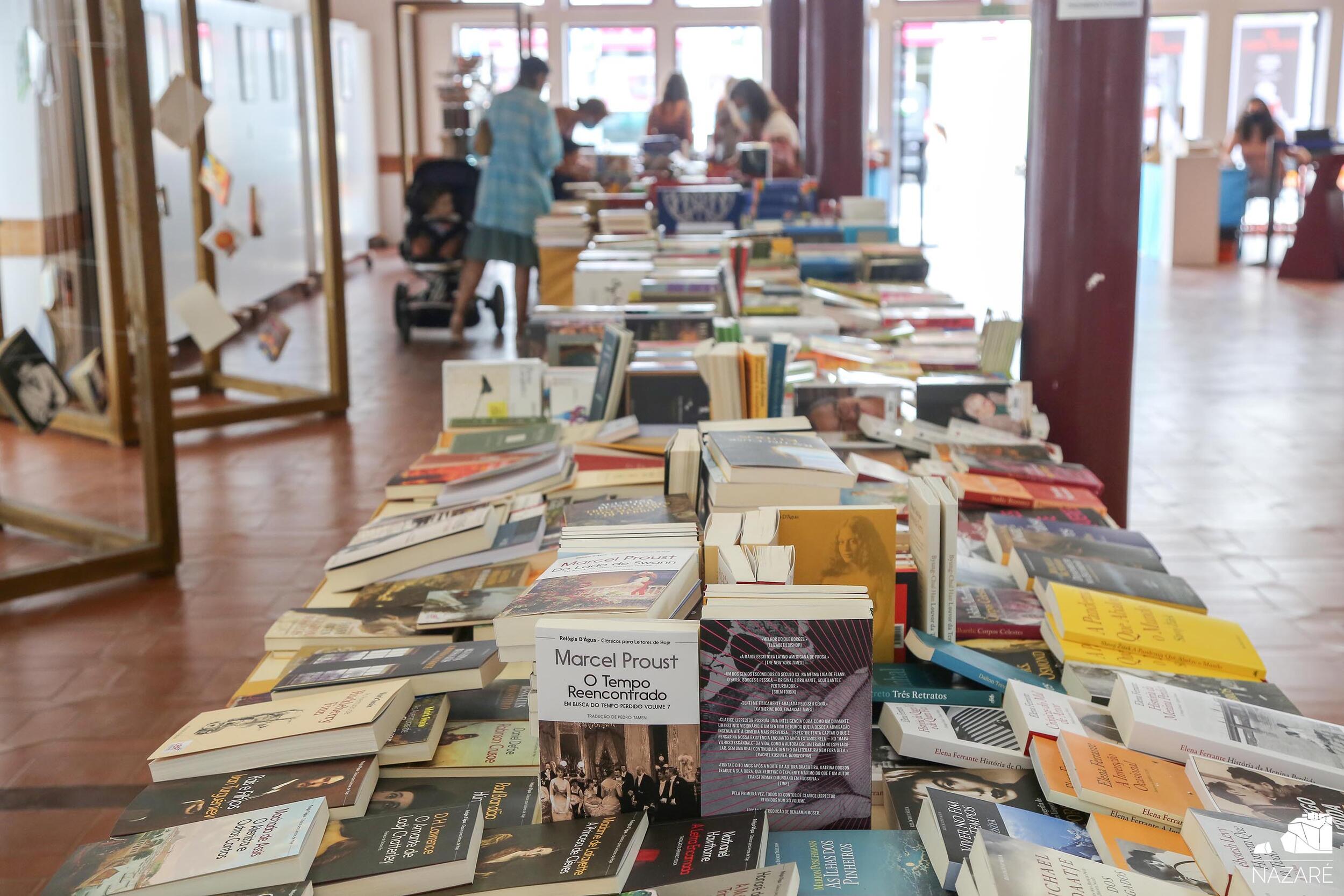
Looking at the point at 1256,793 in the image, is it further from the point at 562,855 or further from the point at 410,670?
the point at 410,670

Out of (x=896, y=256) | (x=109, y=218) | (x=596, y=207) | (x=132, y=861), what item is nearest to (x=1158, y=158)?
(x=596, y=207)

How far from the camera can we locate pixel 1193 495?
4754 mm

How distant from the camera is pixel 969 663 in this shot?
1654mm

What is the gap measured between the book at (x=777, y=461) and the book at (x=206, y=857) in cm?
78

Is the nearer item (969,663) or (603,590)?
(603,590)

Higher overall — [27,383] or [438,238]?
[438,238]

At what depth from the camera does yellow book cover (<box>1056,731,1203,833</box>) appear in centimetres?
131

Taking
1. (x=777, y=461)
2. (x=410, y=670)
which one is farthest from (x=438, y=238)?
(x=410, y=670)

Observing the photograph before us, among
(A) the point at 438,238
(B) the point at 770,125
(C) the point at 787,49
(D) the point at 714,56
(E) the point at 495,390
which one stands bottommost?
(E) the point at 495,390

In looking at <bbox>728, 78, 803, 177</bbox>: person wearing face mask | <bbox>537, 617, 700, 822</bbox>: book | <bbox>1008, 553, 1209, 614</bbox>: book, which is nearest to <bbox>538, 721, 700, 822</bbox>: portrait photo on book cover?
<bbox>537, 617, 700, 822</bbox>: book

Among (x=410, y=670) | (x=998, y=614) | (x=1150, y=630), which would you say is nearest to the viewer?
(x=410, y=670)

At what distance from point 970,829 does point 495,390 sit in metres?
2.03

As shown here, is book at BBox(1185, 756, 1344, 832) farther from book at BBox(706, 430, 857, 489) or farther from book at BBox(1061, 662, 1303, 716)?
book at BBox(706, 430, 857, 489)

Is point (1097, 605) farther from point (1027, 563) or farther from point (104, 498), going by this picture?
point (104, 498)
